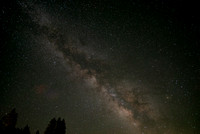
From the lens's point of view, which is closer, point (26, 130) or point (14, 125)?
point (14, 125)

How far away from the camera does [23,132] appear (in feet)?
84.7

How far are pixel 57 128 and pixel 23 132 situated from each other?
767 cm

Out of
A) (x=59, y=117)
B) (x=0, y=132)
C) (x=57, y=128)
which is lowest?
(x=0, y=132)

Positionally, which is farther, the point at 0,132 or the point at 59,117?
the point at 59,117

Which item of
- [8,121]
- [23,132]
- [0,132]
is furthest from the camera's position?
[23,132]

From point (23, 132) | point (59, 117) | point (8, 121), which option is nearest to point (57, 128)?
point (59, 117)

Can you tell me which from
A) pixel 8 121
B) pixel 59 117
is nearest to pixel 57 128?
pixel 59 117

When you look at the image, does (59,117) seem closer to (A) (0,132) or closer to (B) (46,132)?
(B) (46,132)

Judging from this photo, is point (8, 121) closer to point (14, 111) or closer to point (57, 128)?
point (14, 111)

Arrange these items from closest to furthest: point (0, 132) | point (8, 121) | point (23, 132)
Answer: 1. point (0, 132)
2. point (8, 121)
3. point (23, 132)

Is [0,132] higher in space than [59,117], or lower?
lower

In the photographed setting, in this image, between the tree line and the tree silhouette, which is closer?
the tree line

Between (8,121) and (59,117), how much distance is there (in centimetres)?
923

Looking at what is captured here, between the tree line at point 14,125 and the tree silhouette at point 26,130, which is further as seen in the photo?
the tree silhouette at point 26,130
